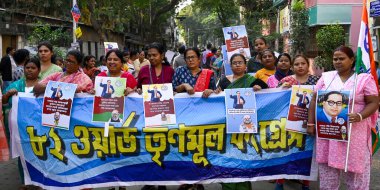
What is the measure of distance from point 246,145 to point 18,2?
1622 centimetres

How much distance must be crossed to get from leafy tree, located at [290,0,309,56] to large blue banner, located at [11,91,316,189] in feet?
44.6

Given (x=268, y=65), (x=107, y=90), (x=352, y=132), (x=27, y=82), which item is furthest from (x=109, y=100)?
(x=268, y=65)

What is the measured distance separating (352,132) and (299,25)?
46.3 ft

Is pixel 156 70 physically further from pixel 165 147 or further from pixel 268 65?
pixel 268 65

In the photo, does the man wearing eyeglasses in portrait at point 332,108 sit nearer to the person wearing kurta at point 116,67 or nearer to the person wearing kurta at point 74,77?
the person wearing kurta at point 116,67

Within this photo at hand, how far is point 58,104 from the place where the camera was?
166 inches

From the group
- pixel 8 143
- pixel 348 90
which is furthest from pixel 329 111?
pixel 8 143

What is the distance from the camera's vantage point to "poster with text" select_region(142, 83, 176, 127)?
4.13 m

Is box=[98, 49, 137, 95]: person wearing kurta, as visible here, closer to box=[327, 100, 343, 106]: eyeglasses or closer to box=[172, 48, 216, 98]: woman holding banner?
box=[172, 48, 216, 98]: woman holding banner

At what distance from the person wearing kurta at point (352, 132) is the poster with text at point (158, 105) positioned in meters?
1.38

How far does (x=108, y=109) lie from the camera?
419 centimetres

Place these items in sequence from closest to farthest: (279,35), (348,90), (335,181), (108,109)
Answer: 1. (348,90)
2. (335,181)
3. (108,109)
4. (279,35)

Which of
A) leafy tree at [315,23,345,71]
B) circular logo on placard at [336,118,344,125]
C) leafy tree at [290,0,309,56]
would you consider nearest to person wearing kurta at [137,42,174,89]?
circular logo on placard at [336,118,344,125]

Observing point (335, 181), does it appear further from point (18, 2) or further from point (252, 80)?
point (18, 2)
